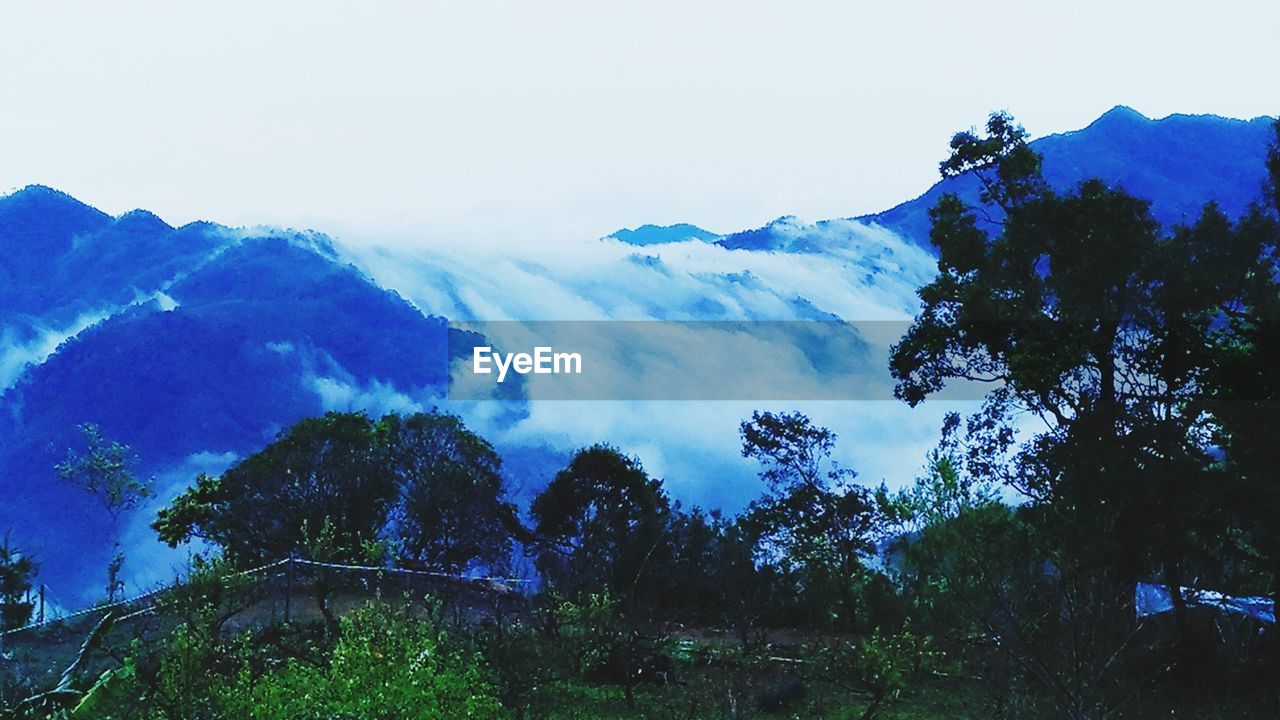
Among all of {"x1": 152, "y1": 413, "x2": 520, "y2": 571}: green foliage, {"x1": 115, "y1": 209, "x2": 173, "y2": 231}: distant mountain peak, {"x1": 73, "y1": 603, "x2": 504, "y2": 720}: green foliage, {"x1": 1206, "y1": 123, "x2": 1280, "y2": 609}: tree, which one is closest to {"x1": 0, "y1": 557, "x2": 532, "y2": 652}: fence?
{"x1": 152, "y1": 413, "x2": 520, "y2": 571}: green foliage

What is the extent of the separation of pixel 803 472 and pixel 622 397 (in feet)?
84.1

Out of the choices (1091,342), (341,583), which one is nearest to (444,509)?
(341,583)

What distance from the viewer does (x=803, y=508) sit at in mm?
26328

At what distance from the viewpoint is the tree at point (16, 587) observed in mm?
25062

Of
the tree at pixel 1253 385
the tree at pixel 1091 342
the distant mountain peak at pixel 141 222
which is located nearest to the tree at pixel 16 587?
the tree at pixel 1091 342

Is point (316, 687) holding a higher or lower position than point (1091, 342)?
lower

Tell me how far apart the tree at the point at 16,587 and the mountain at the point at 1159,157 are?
3855 centimetres

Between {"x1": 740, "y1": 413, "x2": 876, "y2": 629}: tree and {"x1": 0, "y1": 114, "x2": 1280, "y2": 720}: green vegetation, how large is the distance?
293mm

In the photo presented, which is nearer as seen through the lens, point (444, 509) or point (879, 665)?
point (879, 665)

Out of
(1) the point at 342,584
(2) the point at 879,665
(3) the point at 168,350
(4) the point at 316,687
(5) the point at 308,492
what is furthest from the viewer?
(3) the point at 168,350

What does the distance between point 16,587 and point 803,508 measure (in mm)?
19639

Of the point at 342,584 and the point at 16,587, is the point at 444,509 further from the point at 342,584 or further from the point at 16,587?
the point at 16,587

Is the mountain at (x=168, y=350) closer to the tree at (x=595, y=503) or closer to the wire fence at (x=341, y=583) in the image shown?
the tree at (x=595, y=503)

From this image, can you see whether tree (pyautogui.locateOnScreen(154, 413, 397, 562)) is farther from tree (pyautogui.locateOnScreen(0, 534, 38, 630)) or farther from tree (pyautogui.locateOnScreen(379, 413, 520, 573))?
tree (pyautogui.locateOnScreen(0, 534, 38, 630))
